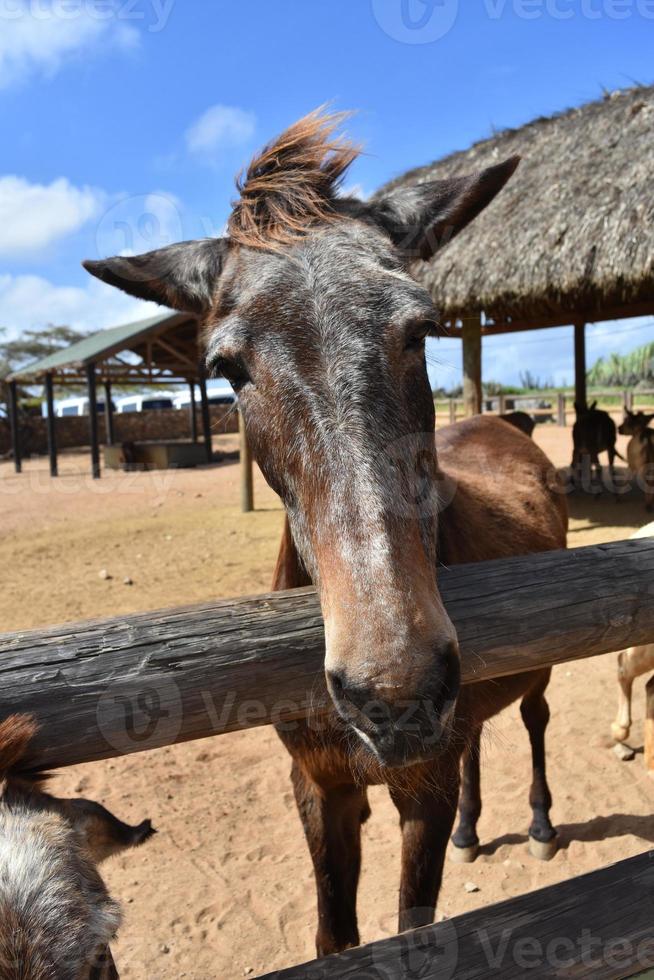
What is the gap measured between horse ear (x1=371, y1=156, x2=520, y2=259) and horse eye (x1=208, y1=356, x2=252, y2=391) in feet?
2.38

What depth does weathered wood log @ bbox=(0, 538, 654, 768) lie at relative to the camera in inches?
54.1

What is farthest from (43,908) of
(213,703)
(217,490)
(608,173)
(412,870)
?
(217,490)

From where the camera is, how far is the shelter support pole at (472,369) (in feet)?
31.7

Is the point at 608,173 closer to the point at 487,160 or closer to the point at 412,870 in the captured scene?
the point at 487,160

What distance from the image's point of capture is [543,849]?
10.5 ft

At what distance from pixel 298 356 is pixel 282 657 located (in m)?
0.72

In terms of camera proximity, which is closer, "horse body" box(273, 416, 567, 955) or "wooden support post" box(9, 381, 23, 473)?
"horse body" box(273, 416, 567, 955)

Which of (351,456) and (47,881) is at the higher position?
(351,456)

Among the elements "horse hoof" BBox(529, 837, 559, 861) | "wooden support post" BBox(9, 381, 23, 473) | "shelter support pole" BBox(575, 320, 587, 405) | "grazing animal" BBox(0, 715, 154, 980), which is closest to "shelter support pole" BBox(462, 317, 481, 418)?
"shelter support pole" BBox(575, 320, 587, 405)

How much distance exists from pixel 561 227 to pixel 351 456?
858cm

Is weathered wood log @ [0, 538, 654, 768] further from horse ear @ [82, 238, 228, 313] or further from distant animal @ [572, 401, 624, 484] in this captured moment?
distant animal @ [572, 401, 624, 484]

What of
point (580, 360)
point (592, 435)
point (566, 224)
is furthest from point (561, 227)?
point (580, 360)

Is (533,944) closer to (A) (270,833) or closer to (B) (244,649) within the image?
(B) (244,649)
